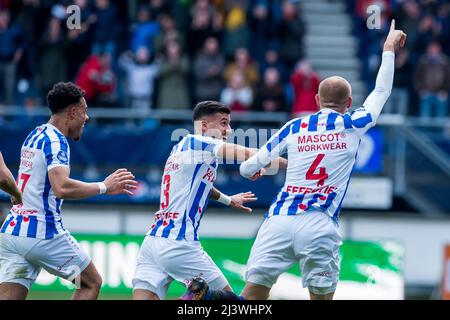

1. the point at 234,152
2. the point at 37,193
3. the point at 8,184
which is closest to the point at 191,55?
the point at 37,193

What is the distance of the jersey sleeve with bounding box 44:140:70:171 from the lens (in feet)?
31.7

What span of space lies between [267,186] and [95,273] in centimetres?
866

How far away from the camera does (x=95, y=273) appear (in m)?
10.1

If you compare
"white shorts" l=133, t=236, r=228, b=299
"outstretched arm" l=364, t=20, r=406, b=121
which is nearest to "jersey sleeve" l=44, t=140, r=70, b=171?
"white shorts" l=133, t=236, r=228, b=299

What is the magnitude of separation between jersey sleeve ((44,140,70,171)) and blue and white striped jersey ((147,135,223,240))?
869 mm

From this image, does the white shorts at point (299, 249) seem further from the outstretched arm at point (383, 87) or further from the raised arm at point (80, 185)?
the raised arm at point (80, 185)

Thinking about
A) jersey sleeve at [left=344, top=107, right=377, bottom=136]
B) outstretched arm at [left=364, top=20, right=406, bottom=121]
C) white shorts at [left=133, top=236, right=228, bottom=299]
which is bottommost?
white shorts at [left=133, top=236, right=228, bottom=299]

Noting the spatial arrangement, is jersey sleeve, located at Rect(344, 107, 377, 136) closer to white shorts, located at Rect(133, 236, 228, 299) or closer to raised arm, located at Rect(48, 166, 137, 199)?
white shorts, located at Rect(133, 236, 228, 299)

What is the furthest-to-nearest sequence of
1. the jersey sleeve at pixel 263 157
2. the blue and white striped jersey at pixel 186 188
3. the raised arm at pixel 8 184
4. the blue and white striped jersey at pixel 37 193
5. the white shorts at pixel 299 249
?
1. the blue and white striped jersey at pixel 37 193
2. the blue and white striped jersey at pixel 186 188
3. the white shorts at pixel 299 249
4. the jersey sleeve at pixel 263 157
5. the raised arm at pixel 8 184

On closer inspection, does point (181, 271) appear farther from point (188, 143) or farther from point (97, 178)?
point (97, 178)

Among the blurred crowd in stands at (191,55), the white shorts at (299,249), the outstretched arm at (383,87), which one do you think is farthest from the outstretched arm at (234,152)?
the blurred crowd in stands at (191,55)

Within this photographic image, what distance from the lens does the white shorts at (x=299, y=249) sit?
31.4ft

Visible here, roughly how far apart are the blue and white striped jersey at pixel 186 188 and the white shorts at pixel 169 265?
9cm
